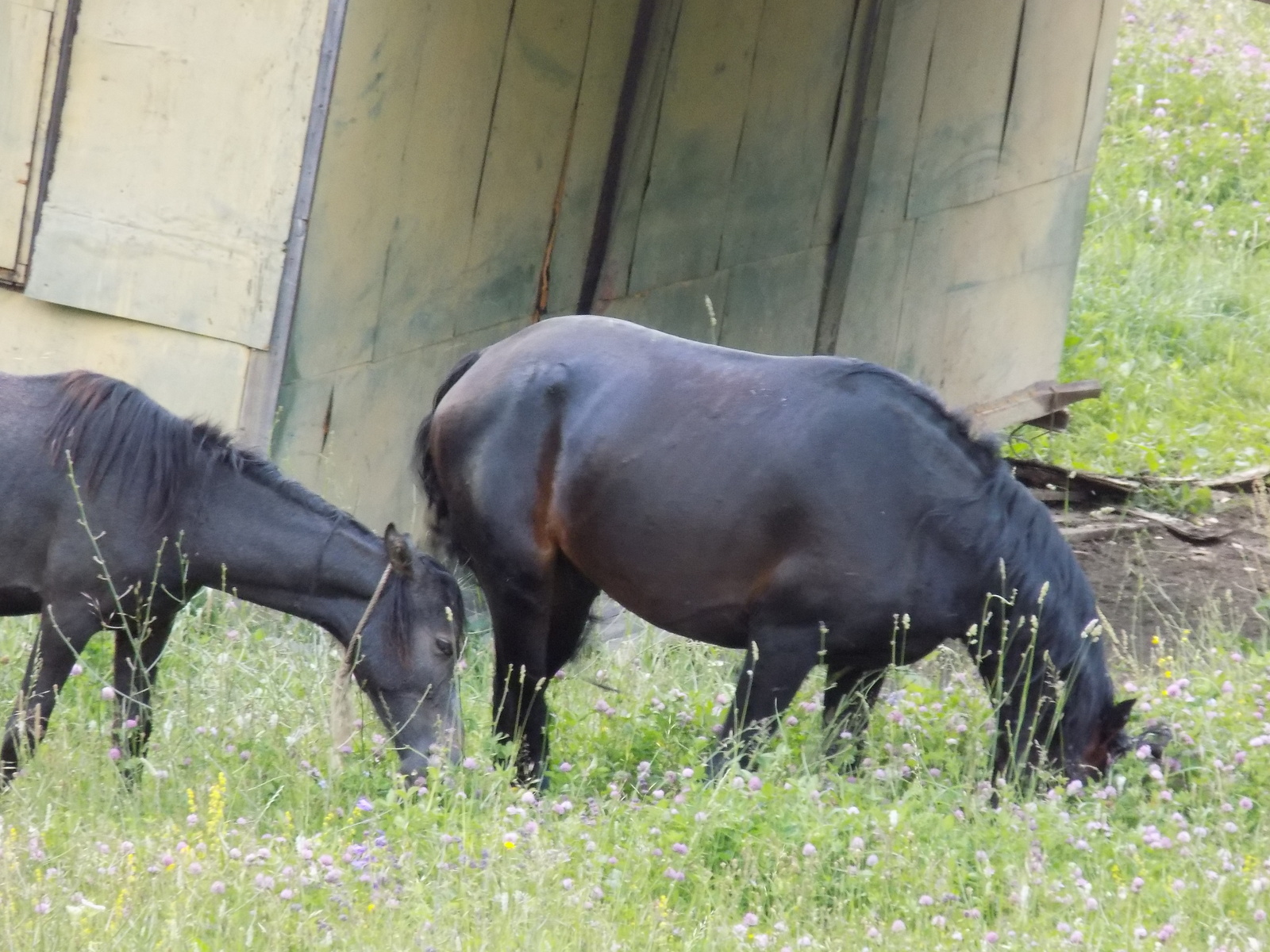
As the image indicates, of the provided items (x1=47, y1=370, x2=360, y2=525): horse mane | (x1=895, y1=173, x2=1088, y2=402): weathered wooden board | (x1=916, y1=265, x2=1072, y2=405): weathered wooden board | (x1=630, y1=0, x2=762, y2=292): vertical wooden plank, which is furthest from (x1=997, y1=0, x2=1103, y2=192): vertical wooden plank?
(x1=47, y1=370, x2=360, y2=525): horse mane

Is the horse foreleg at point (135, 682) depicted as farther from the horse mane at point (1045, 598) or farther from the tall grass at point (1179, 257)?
the tall grass at point (1179, 257)

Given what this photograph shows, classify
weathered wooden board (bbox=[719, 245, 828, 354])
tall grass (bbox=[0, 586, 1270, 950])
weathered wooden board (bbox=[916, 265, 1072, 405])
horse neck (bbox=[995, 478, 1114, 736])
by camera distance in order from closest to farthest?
tall grass (bbox=[0, 586, 1270, 950]) → horse neck (bbox=[995, 478, 1114, 736]) → weathered wooden board (bbox=[719, 245, 828, 354]) → weathered wooden board (bbox=[916, 265, 1072, 405])

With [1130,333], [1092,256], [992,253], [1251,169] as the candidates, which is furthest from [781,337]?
[1251,169]

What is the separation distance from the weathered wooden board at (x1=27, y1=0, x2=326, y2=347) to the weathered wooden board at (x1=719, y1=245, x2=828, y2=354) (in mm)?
2932

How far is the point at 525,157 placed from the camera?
7.80 m

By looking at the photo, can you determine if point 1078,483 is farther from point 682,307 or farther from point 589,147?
point 589,147

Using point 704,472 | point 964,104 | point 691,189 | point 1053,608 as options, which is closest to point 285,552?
point 704,472

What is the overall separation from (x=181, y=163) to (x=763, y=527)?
3169 mm

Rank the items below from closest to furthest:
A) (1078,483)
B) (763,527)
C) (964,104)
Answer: (763,527) < (1078,483) < (964,104)

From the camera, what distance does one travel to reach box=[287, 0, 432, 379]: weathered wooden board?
22.5 feet

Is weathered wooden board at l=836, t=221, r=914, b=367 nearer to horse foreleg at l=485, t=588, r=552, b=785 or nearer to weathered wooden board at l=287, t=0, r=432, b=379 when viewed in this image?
weathered wooden board at l=287, t=0, r=432, b=379

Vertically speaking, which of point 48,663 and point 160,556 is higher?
point 160,556

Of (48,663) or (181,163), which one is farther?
(181,163)

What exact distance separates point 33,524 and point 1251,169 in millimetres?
11349
